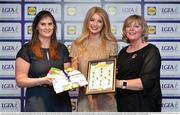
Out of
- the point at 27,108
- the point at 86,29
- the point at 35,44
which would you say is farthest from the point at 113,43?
the point at 27,108

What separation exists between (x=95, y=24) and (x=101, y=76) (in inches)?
16.3

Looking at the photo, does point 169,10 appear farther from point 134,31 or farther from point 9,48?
point 9,48

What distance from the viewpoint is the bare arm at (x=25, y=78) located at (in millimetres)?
2635

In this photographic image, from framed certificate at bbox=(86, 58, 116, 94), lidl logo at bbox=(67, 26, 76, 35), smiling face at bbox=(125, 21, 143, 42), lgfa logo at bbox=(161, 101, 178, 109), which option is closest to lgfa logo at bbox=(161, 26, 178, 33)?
lgfa logo at bbox=(161, 101, 178, 109)

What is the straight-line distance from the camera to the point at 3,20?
3.68 metres

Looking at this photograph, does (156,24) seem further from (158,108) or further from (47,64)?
(47,64)

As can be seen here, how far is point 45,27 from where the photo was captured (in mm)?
2768

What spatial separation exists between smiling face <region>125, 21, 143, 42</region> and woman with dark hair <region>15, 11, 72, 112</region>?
0.54 m

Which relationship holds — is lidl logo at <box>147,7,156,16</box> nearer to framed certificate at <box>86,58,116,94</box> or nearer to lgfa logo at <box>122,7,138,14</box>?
lgfa logo at <box>122,7,138,14</box>

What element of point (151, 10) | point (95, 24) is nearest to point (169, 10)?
point (151, 10)

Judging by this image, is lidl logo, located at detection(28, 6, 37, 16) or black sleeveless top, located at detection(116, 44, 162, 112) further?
lidl logo, located at detection(28, 6, 37, 16)

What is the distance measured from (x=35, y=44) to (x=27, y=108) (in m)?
0.52

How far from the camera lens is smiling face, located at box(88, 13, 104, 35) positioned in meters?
2.75

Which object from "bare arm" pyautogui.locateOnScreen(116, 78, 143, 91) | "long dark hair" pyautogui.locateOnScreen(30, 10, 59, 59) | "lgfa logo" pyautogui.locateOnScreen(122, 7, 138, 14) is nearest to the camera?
"bare arm" pyautogui.locateOnScreen(116, 78, 143, 91)
